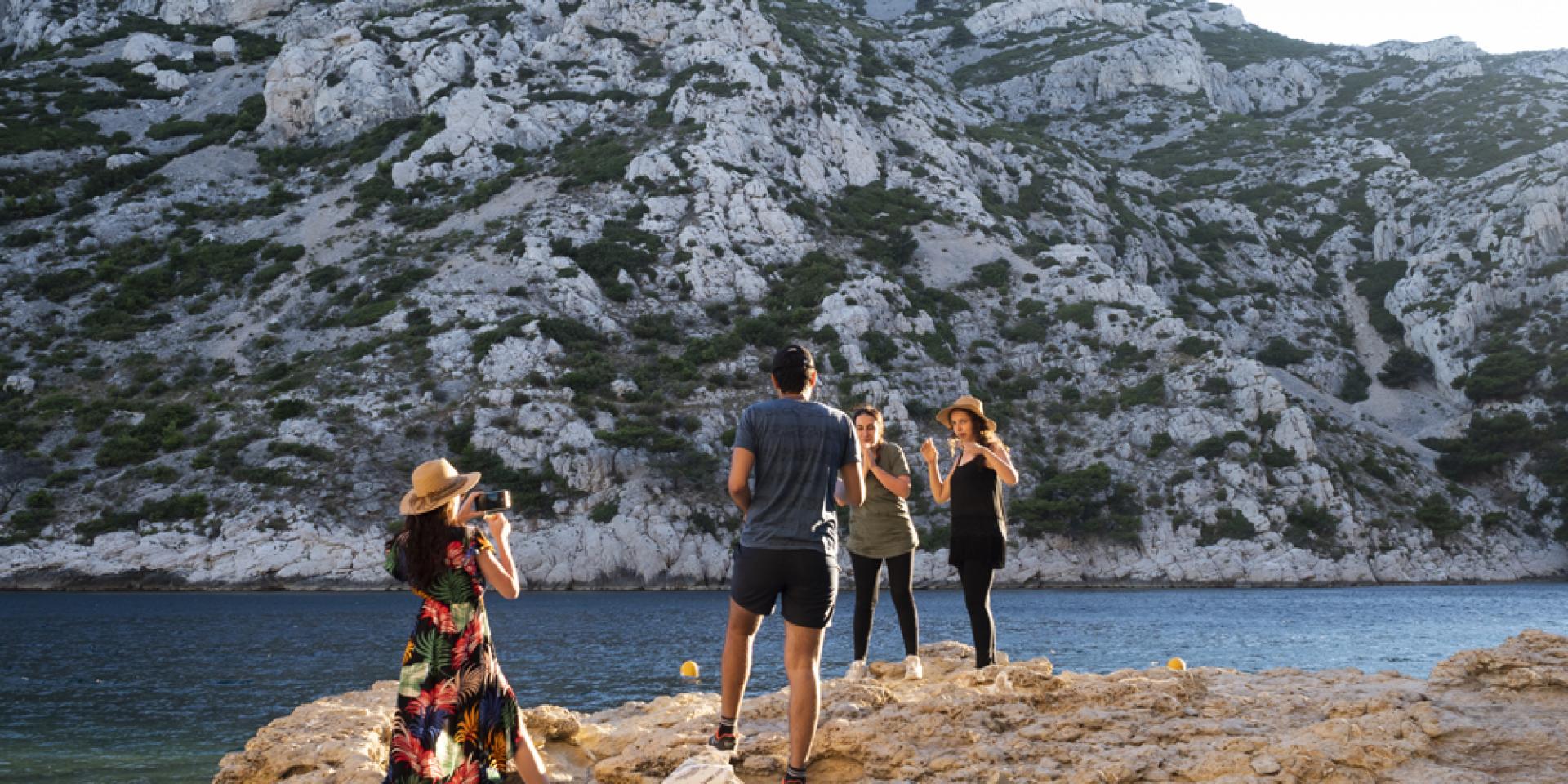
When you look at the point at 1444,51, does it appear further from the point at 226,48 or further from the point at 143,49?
the point at 143,49

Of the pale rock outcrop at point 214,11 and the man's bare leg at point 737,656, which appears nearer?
the man's bare leg at point 737,656

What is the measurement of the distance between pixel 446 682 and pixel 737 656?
1505 millimetres

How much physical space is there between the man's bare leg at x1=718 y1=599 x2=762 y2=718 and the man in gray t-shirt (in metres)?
0.06

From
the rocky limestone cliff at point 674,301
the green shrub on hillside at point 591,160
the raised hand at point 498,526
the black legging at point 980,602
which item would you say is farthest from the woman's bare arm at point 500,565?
the green shrub on hillside at point 591,160

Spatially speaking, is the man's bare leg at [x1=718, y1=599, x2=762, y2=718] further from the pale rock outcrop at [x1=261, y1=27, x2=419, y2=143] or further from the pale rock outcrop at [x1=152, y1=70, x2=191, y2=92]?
the pale rock outcrop at [x1=152, y1=70, x2=191, y2=92]

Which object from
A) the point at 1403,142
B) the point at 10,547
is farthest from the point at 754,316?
the point at 1403,142

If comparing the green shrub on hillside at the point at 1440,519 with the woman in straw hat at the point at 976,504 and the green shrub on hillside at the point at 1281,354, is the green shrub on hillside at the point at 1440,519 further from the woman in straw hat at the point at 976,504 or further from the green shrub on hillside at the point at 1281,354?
the woman in straw hat at the point at 976,504

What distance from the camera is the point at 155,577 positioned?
41.2 meters

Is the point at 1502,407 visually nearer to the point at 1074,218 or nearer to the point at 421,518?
the point at 1074,218

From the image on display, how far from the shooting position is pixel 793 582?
5.31 meters

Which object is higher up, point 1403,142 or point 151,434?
point 1403,142

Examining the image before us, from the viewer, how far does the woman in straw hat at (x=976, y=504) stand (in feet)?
25.0

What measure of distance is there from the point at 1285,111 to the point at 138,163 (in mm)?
107827

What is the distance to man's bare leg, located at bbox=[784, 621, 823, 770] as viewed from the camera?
17.3 feet
